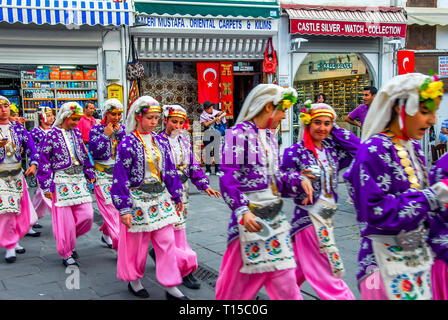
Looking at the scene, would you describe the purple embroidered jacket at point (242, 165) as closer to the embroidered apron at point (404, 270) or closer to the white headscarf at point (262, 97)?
the white headscarf at point (262, 97)

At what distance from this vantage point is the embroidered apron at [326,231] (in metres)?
3.60

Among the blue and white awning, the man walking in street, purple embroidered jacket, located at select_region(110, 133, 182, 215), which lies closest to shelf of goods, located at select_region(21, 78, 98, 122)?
the blue and white awning

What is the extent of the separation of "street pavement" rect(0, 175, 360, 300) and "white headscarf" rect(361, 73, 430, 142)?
210cm

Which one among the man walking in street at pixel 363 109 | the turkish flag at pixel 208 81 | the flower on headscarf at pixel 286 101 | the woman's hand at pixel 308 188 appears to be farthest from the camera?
the turkish flag at pixel 208 81

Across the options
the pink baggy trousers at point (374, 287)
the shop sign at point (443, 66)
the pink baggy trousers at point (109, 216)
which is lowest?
the pink baggy trousers at point (109, 216)

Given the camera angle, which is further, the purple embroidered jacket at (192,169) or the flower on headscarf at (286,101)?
the purple embroidered jacket at (192,169)

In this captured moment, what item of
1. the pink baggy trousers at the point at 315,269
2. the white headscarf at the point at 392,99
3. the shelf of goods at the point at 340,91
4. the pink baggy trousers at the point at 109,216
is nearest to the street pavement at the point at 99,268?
the pink baggy trousers at the point at 109,216

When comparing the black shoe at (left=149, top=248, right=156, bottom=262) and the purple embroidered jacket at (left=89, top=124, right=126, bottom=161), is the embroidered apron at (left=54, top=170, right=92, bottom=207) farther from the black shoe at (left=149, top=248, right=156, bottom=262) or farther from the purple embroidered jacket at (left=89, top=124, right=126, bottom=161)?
the black shoe at (left=149, top=248, right=156, bottom=262)

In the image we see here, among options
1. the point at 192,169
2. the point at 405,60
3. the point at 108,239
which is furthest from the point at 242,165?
the point at 405,60

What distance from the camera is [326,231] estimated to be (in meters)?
3.68

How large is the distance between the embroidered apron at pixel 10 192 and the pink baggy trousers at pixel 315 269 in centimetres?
372

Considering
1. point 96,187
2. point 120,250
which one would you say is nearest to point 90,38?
point 96,187
